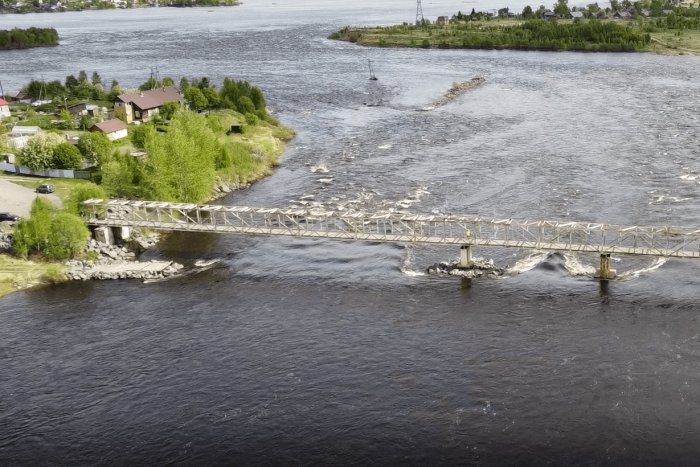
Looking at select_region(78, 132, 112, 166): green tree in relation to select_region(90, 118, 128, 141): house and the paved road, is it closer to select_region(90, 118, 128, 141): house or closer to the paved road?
the paved road

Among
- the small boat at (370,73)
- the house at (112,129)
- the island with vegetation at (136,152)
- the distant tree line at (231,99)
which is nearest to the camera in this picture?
the island with vegetation at (136,152)

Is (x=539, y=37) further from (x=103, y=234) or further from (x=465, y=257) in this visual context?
(x=103, y=234)

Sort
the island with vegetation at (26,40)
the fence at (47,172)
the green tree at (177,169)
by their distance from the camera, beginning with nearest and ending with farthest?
the green tree at (177,169)
the fence at (47,172)
the island with vegetation at (26,40)

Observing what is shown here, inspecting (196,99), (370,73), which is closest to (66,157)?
(196,99)

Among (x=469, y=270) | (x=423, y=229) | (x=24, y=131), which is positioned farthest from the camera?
(x=24, y=131)

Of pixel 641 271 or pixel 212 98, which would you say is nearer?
pixel 641 271

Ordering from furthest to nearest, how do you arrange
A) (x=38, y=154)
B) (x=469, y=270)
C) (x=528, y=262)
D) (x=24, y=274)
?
(x=38, y=154) → (x=24, y=274) → (x=528, y=262) → (x=469, y=270)

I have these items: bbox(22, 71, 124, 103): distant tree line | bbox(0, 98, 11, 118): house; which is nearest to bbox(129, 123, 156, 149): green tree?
bbox(0, 98, 11, 118): house

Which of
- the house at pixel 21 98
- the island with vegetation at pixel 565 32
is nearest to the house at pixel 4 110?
the house at pixel 21 98

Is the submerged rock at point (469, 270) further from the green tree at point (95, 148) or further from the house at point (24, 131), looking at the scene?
the house at point (24, 131)
